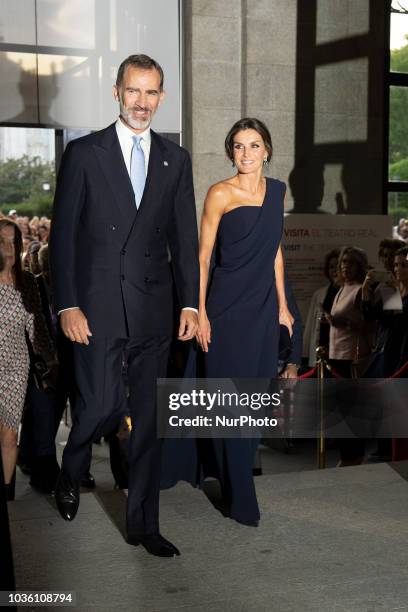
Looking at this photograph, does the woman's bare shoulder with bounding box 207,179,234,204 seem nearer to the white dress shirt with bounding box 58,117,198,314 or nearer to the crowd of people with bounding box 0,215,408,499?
the white dress shirt with bounding box 58,117,198,314

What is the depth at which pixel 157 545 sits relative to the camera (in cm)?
370

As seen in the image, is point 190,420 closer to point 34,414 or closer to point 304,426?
point 34,414

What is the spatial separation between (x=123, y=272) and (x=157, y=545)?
110cm

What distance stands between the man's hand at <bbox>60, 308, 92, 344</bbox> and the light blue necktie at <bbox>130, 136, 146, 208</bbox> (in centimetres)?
51

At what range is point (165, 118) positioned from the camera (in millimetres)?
9984

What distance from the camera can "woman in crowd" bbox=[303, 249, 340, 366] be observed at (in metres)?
8.33

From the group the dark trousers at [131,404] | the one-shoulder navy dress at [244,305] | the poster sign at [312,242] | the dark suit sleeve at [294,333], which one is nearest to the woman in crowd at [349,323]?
the poster sign at [312,242]

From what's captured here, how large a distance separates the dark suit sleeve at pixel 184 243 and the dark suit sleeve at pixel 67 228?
15.8 inches

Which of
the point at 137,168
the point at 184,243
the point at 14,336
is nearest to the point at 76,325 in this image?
the point at 184,243

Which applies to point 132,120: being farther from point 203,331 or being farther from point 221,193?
point 203,331

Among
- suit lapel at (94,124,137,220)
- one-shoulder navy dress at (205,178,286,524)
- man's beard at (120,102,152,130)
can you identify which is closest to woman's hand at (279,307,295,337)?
one-shoulder navy dress at (205,178,286,524)

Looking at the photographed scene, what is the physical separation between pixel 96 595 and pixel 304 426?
18.1 feet

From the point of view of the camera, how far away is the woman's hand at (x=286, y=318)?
14.8 feet

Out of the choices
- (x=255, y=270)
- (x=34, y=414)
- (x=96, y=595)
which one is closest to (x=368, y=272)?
(x=34, y=414)
